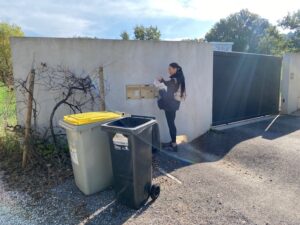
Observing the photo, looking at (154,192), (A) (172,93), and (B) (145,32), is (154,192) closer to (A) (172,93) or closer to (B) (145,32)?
(A) (172,93)

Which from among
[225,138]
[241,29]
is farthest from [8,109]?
[241,29]

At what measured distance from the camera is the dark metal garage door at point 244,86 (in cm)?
707

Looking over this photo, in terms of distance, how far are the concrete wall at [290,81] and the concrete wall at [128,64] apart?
4.34m

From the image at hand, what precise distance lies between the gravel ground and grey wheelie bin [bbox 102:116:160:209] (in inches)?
7.2

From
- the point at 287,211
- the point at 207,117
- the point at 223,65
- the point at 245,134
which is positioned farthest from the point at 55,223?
the point at 223,65

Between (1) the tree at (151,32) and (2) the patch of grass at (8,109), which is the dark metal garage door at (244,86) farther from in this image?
(1) the tree at (151,32)

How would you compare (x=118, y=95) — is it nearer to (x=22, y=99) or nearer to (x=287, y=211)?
(x=22, y=99)

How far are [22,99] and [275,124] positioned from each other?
7.15 meters

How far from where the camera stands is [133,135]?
2969mm

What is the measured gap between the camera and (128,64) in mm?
5121

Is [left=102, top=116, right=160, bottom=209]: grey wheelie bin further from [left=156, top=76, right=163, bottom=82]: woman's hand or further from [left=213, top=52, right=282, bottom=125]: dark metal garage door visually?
[left=213, top=52, right=282, bottom=125]: dark metal garage door

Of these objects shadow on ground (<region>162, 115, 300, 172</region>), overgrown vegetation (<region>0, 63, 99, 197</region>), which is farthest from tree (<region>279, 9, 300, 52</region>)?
overgrown vegetation (<region>0, 63, 99, 197</region>)

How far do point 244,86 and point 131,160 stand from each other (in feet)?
19.7

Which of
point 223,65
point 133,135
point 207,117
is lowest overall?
point 207,117
